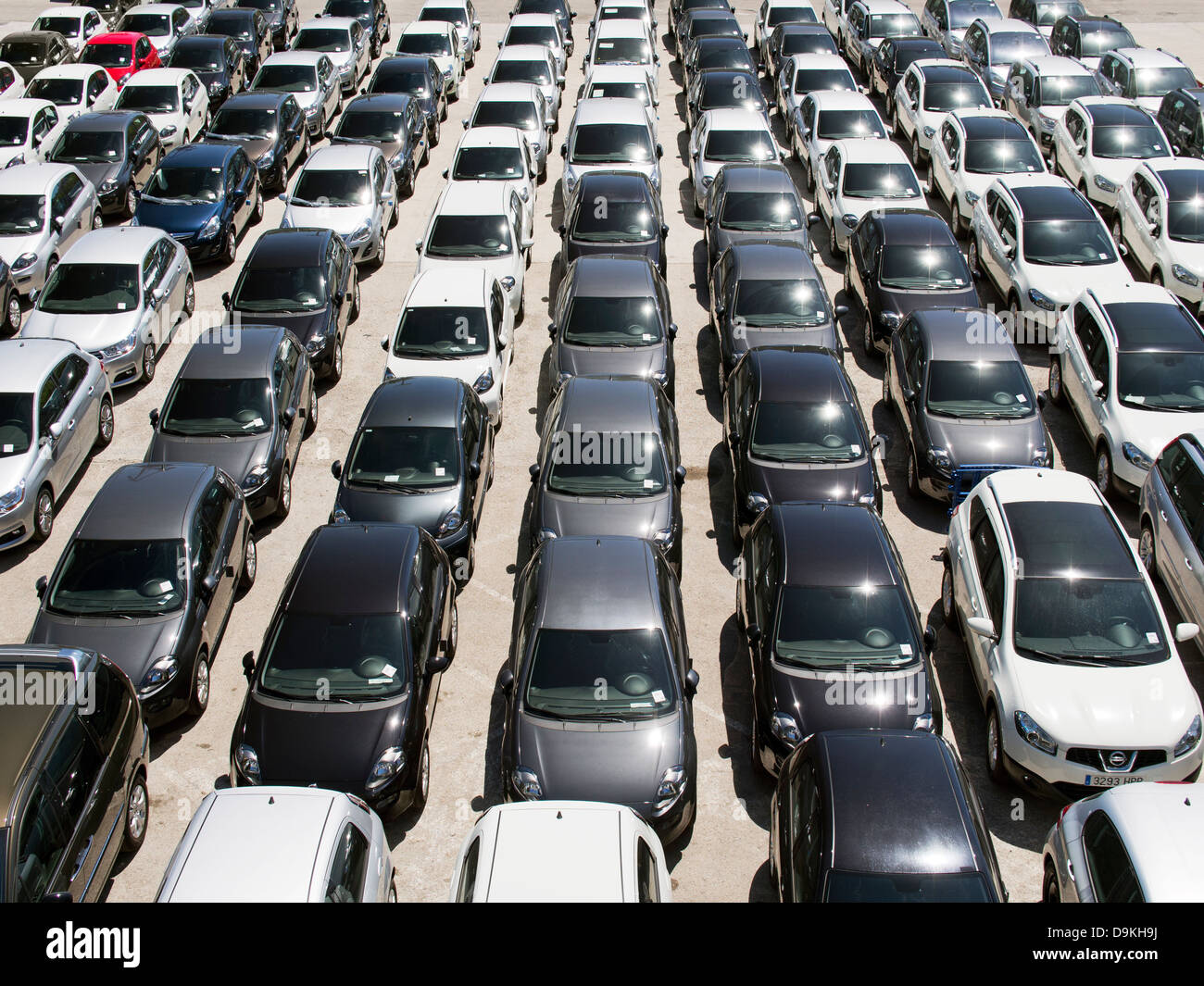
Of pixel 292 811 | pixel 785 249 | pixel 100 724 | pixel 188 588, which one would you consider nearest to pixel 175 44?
pixel 785 249

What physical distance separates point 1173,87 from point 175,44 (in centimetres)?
2079

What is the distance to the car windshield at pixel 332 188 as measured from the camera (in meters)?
19.3

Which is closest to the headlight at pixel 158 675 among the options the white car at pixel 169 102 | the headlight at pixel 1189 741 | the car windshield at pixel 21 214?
the headlight at pixel 1189 741

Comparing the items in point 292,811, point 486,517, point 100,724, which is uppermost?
point 292,811

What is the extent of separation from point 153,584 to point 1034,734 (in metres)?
7.61

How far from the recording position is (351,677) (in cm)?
980

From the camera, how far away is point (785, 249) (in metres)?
16.6

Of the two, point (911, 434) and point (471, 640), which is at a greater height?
point (911, 434)

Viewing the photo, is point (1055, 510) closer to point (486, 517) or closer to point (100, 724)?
point (486, 517)

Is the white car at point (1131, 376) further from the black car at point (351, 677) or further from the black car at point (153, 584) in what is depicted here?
the black car at point (153, 584)

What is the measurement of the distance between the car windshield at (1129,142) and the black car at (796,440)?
9611 mm

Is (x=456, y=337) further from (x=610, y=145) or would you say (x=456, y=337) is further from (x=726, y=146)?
(x=726, y=146)

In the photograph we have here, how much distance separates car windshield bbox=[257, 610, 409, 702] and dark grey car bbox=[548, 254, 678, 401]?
544 centimetres

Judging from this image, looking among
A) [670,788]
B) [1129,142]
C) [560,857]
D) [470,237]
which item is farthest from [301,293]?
[1129,142]
